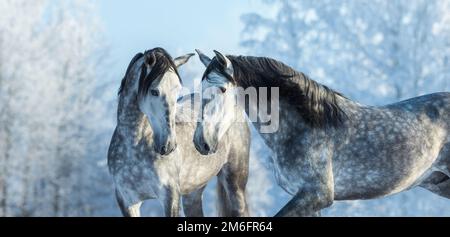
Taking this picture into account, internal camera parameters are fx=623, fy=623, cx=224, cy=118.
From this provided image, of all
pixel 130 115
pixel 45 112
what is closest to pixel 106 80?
pixel 45 112

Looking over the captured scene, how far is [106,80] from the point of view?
786 inches

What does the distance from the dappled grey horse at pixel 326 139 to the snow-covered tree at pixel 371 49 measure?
1034 centimetres

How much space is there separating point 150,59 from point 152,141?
0.84m

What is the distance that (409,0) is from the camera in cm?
1661

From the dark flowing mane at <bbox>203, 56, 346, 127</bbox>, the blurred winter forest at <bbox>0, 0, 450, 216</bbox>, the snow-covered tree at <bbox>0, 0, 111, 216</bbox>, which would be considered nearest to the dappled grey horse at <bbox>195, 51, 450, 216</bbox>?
the dark flowing mane at <bbox>203, 56, 346, 127</bbox>

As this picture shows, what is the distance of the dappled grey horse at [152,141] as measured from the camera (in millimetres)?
5770

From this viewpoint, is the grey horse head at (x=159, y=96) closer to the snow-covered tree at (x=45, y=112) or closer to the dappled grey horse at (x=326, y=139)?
the dappled grey horse at (x=326, y=139)

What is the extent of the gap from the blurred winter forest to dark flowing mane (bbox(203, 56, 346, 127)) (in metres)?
10.6

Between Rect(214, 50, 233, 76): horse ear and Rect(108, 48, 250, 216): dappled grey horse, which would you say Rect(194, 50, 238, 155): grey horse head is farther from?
Rect(108, 48, 250, 216): dappled grey horse

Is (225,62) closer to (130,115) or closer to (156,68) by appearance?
(156,68)

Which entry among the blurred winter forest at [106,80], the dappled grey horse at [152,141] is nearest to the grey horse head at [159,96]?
the dappled grey horse at [152,141]
